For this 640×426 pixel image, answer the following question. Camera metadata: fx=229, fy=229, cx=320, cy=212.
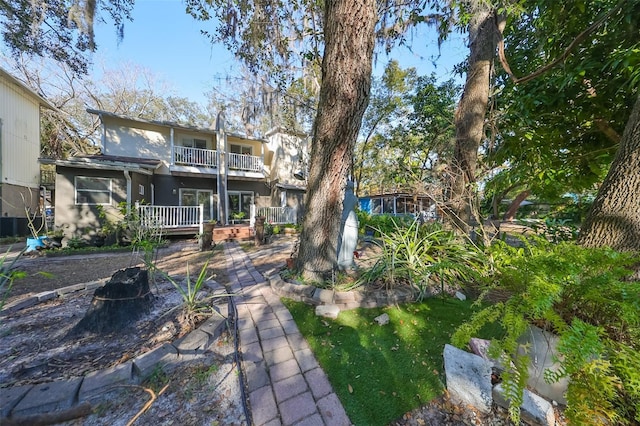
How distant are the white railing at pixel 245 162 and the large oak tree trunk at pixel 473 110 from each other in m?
10.1

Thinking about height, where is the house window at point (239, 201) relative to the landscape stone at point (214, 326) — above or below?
above

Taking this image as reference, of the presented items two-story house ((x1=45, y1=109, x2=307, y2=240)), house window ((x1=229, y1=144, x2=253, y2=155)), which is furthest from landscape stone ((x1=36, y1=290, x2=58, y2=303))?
house window ((x1=229, y1=144, x2=253, y2=155))

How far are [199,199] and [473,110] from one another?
1170 centimetres

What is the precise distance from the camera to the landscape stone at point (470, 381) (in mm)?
1588

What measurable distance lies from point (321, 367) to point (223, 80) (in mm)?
10853

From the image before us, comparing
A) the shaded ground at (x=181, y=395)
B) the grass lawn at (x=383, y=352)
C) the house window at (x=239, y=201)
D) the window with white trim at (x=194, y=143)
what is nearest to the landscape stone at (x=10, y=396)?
the shaded ground at (x=181, y=395)

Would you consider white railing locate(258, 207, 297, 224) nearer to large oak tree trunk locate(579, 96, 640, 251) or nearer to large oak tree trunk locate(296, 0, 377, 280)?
large oak tree trunk locate(296, 0, 377, 280)

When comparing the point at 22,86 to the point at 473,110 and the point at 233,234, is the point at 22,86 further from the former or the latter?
the point at 473,110

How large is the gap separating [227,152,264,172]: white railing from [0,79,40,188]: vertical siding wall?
25.1 ft

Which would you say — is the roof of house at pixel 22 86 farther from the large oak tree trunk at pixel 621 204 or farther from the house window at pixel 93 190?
the large oak tree trunk at pixel 621 204

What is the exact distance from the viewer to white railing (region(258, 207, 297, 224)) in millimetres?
11297

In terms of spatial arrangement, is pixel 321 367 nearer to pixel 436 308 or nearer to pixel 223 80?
pixel 436 308

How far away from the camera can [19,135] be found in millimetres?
9062

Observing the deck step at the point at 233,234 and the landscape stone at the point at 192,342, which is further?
the deck step at the point at 233,234
